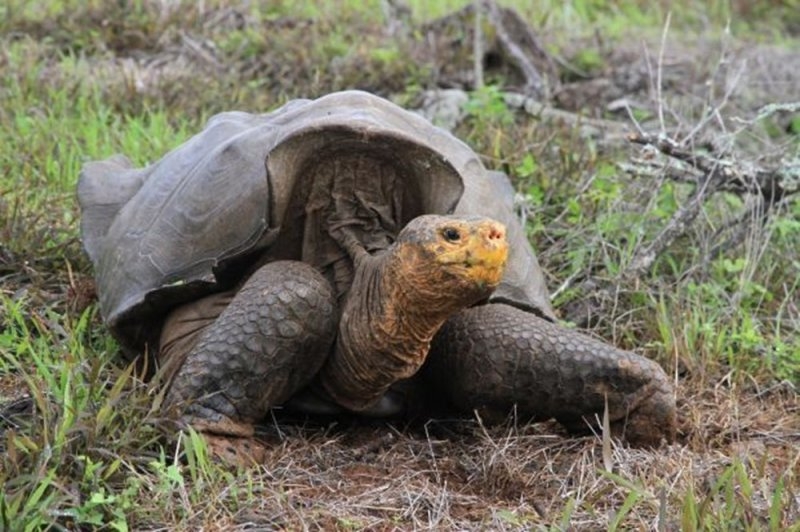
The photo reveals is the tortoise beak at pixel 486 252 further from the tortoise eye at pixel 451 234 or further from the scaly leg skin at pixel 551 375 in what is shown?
the scaly leg skin at pixel 551 375

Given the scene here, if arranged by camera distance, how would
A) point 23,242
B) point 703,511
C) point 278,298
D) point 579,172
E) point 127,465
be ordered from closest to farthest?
1. point 703,511
2. point 127,465
3. point 278,298
4. point 23,242
5. point 579,172

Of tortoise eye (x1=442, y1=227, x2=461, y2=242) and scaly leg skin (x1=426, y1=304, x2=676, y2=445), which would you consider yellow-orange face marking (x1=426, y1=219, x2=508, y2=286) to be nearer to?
tortoise eye (x1=442, y1=227, x2=461, y2=242)

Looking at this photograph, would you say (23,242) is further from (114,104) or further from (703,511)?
(703,511)

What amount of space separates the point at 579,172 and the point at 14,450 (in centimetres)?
294

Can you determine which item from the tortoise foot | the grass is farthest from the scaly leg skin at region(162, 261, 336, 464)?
the grass

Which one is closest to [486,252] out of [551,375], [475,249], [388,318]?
[475,249]

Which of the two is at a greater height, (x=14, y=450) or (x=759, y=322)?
(x=14, y=450)

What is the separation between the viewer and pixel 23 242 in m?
4.21

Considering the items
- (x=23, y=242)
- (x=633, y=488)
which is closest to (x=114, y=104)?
(x=23, y=242)

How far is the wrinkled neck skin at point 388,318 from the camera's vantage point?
9.48 ft

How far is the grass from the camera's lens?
279 centimetres

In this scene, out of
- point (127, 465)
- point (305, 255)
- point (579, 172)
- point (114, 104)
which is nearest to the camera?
point (127, 465)

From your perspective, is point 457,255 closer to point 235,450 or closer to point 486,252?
point 486,252

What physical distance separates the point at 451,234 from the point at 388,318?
0.99 feet
